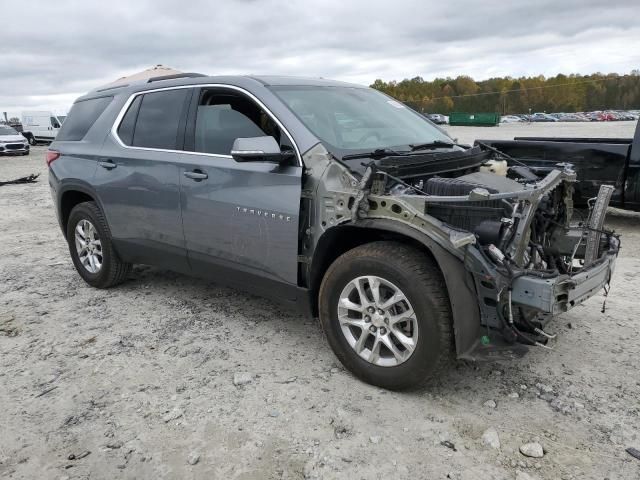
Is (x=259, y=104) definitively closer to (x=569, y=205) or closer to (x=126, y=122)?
(x=126, y=122)

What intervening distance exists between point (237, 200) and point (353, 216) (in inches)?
37.6

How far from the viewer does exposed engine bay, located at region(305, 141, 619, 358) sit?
2.75 meters

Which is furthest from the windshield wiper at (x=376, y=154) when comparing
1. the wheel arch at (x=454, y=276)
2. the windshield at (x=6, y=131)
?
the windshield at (x=6, y=131)

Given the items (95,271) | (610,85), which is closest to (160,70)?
(95,271)

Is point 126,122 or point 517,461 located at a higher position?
point 126,122

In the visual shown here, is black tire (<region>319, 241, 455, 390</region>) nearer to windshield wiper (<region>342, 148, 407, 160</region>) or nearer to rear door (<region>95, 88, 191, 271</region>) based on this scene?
windshield wiper (<region>342, 148, 407, 160</region>)

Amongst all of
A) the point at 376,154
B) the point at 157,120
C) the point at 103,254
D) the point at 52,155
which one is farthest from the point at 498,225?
the point at 52,155

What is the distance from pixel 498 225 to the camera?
2.89 m

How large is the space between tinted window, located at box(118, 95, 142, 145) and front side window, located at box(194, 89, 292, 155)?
862 millimetres

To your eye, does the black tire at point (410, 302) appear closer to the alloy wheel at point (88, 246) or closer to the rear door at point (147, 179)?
the rear door at point (147, 179)

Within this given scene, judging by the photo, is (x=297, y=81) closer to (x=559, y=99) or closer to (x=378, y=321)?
(x=378, y=321)

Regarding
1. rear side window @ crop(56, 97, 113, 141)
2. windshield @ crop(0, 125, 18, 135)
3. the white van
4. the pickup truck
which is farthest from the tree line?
rear side window @ crop(56, 97, 113, 141)

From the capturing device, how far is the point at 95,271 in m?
5.12

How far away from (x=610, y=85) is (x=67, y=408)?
124 m
